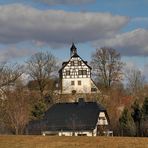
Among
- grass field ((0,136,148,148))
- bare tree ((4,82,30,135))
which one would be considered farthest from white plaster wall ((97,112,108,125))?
grass field ((0,136,148,148))

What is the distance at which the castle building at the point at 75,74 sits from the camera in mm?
98500

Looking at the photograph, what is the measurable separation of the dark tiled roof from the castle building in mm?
31168

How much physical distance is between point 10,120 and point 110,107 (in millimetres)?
18991

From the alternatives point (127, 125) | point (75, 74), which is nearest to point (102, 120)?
point (127, 125)

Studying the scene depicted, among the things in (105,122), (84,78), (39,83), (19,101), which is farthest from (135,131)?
(84,78)

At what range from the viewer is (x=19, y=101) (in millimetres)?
63719

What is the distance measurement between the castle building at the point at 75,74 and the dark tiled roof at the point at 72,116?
102 feet

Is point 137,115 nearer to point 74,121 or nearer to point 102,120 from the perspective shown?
point 102,120

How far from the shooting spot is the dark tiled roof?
198 feet

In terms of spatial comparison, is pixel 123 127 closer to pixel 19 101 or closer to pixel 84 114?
pixel 84 114

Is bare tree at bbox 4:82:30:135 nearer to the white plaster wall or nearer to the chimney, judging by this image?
the white plaster wall

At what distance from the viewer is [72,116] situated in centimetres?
6288

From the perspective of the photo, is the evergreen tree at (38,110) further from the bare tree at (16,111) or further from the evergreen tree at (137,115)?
the evergreen tree at (137,115)

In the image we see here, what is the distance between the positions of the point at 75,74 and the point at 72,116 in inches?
1580
